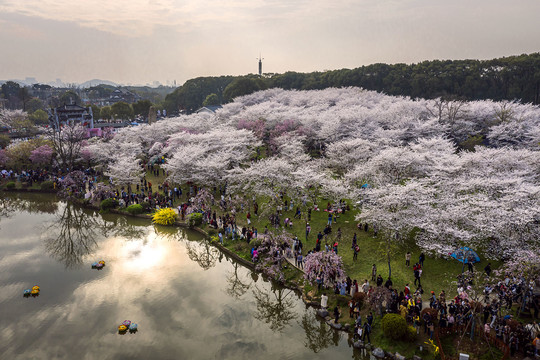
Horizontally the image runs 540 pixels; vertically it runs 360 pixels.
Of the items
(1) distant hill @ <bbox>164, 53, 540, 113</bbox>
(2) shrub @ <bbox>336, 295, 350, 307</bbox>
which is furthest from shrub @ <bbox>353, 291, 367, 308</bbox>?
(1) distant hill @ <bbox>164, 53, 540, 113</bbox>

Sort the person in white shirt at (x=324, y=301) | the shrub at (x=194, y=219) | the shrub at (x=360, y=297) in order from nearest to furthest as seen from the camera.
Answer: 1. the shrub at (x=360, y=297)
2. the person in white shirt at (x=324, y=301)
3. the shrub at (x=194, y=219)

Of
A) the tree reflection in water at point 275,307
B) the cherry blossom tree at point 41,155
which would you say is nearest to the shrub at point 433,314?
the tree reflection in water at point 275,307

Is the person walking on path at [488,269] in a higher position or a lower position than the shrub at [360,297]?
higher

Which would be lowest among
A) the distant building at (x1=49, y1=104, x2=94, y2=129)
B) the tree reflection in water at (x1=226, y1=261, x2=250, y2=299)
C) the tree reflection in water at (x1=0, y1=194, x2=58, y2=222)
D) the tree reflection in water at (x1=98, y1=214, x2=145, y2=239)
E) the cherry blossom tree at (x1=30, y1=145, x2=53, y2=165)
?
the tree reflection in water at (x1=226, y1=261, x2=250, y2=299)

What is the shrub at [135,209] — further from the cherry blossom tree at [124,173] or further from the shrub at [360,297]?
the shrub at [360,297]

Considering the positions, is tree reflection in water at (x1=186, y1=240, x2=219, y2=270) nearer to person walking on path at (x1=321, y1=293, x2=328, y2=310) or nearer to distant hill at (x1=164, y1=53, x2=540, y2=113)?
person walking on path at (x1=321, y1=293, x2=328, y2=310)

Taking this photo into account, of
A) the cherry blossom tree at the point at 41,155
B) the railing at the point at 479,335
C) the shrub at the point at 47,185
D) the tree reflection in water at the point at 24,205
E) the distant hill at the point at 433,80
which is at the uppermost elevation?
the distant hill at the point at 433,80

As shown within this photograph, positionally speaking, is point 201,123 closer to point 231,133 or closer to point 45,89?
point 231,133
